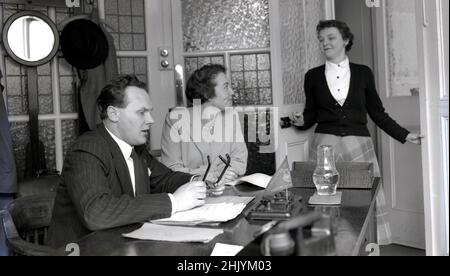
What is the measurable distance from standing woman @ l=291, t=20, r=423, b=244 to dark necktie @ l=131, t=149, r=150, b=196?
42.1 inches

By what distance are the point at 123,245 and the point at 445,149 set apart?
4.57 ft

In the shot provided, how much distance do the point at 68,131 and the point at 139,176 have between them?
4.26ft

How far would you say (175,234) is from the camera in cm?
100

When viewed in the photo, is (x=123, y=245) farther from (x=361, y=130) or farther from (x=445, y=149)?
(x=361, y=130)

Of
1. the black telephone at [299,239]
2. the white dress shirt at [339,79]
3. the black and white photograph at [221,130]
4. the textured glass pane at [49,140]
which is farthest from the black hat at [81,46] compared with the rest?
the black telephone at [299,239]

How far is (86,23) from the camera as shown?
249 centimetres

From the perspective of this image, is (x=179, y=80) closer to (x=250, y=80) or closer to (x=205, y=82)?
(x=250, y=80)

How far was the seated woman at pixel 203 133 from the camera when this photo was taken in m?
2.21

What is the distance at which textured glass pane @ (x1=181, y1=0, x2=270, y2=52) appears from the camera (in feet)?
9.28

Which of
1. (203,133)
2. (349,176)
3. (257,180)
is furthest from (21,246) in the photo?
(203,133)

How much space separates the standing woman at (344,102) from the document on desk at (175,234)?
1340 millimetres
